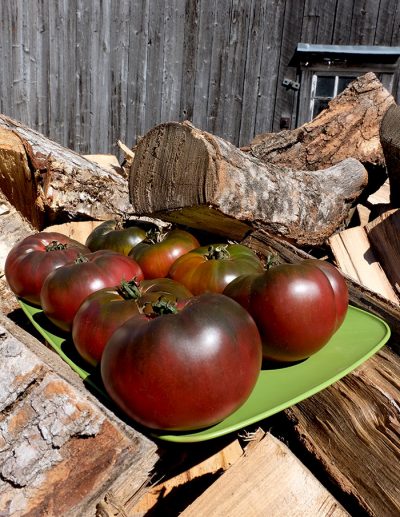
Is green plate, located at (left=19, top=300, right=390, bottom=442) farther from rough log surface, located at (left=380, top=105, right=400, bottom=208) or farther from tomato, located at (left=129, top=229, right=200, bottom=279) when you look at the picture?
rough log surface, located at (left=380, top=105, right=400, bottom=208)

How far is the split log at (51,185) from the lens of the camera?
312 cm

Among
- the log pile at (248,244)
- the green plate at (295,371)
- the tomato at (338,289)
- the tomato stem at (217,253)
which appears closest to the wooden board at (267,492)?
the log pile at (248,244)

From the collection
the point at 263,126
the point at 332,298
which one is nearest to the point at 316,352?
the point at 332,298

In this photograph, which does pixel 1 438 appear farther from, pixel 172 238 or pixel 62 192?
pixel 62 192

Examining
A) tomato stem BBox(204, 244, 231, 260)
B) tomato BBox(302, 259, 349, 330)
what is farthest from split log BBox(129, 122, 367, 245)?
tomato BBox(302, 259, 349, 330)

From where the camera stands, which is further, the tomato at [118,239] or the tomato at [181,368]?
the tomato at [118,239]

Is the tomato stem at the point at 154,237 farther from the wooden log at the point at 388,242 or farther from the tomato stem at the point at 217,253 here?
the wooden log at the point at 388,242

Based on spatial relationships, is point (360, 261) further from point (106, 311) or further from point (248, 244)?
point (106, 311)

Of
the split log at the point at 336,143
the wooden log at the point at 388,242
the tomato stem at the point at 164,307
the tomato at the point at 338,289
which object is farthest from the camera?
the split log at the point at 336,143

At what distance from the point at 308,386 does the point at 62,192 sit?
2.10 meters

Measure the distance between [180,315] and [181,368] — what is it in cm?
14

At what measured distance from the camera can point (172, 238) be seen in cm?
234

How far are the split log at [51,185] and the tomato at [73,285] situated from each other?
1.29 meters

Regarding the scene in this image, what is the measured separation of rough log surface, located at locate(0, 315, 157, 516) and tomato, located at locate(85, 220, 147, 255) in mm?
1158
